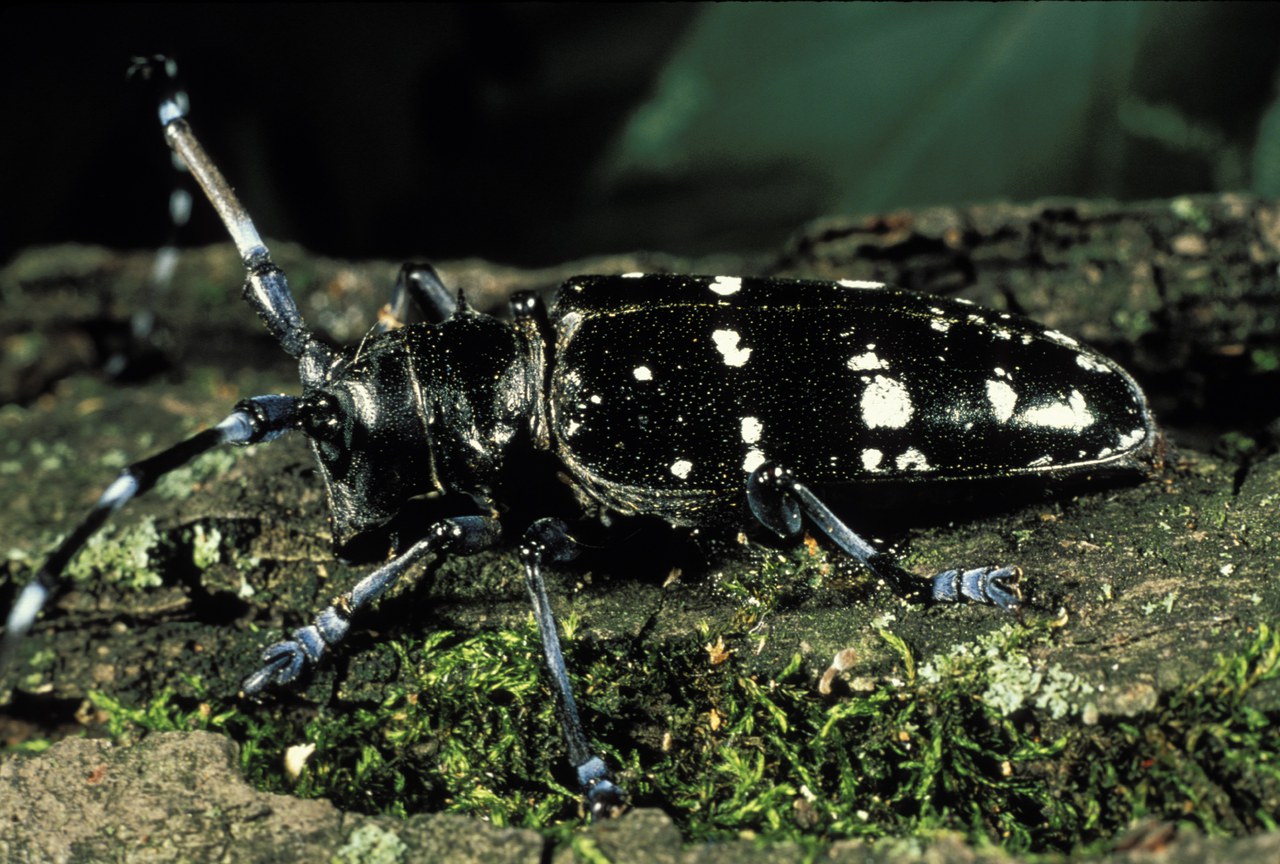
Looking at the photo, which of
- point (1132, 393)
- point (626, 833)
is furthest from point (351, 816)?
point (1132, 393)

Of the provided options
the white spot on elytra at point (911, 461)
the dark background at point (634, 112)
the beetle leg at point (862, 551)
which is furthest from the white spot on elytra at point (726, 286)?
the dark background at point (634, 112)

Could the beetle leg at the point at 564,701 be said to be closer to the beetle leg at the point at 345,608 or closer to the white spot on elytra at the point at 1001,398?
the beetle leg at the point at 345,608

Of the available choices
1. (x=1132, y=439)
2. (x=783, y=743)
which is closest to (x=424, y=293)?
(x=783, y=743)

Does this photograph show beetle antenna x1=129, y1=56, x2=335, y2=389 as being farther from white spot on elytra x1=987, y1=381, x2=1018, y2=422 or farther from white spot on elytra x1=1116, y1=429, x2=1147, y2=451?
white spot on elytra x1=1116, y1=429, x2=1147, y2=451

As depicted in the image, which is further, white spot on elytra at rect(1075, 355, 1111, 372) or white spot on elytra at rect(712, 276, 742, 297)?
white spot on elytra at rect(712, 276, 742, 297)

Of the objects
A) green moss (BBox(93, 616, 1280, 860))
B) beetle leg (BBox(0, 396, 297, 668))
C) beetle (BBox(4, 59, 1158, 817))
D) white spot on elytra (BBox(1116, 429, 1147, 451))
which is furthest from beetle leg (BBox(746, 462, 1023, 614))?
beetle leg (BBox(0, 396, 297, 668))

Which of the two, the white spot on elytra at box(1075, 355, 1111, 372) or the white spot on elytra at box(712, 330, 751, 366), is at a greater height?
the white spot on elytra at box(712, 330, 751, 366)
